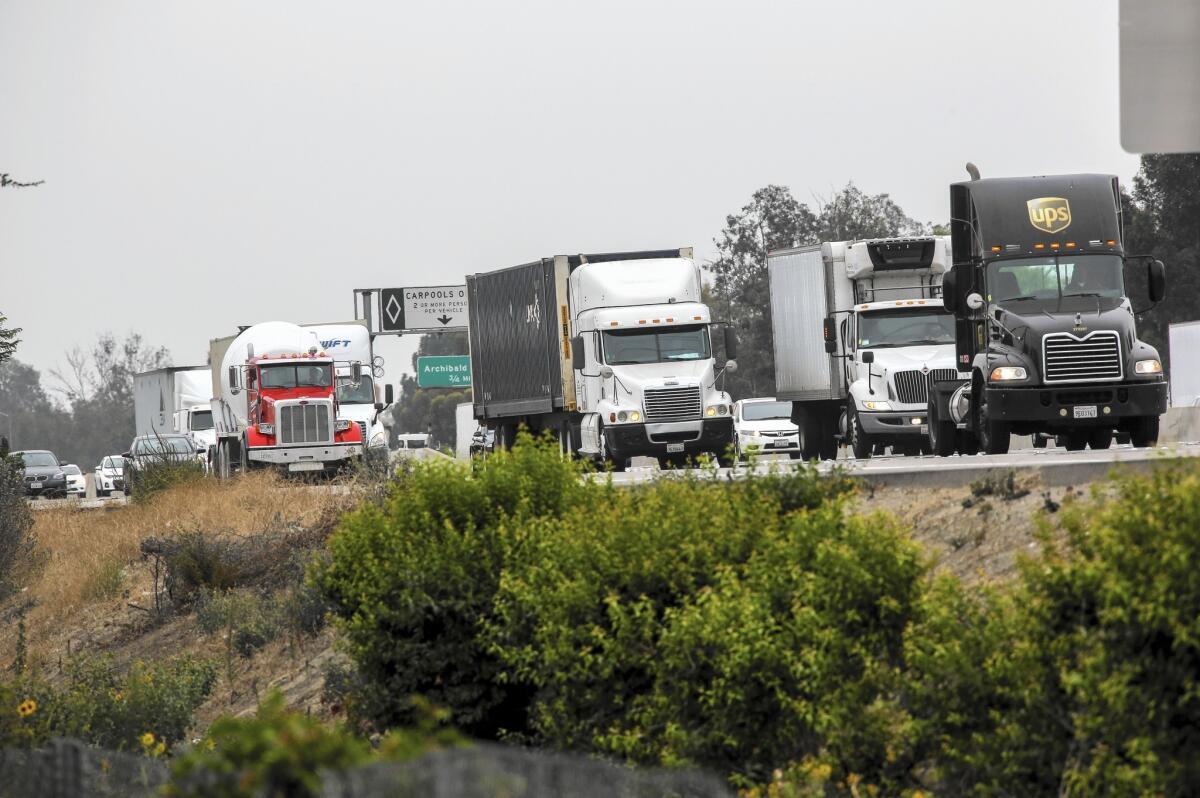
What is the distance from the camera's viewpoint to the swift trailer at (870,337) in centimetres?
2669

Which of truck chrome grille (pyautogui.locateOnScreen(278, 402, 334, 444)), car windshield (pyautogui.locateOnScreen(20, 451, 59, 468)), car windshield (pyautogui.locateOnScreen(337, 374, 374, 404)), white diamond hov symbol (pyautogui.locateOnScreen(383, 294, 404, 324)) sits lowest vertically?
car windshield (pyautogui.locateOnScreen(20, 451, 59, 468))

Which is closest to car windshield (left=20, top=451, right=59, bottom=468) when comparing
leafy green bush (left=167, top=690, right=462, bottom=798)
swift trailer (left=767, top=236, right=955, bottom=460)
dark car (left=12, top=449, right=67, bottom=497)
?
dark car (left=12, top=449, right=67, bottom=497)

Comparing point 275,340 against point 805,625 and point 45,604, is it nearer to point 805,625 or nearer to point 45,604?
point 45,604

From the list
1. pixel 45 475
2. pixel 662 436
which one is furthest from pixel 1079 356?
pixel 45 475

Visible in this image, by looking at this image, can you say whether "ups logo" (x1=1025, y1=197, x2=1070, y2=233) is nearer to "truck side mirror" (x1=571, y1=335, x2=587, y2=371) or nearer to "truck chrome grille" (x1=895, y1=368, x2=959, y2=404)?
"truck chrome grille" (x1=895, y1=368, x2=959, y2=404)

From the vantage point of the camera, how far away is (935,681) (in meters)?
7.35

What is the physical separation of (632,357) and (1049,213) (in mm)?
10086

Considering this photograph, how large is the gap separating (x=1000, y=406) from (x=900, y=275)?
7542 millimetres

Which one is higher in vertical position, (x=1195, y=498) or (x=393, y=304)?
(x=393, y=304)

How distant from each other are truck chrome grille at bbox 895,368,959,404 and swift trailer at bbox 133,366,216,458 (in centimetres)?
2354

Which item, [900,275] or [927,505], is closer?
[927,505]

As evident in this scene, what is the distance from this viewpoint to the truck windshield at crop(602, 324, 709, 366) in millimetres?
29922

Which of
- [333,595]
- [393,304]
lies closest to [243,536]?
[333,595]

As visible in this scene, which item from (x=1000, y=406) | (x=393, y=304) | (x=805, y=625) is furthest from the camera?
(x=393, y=304)
